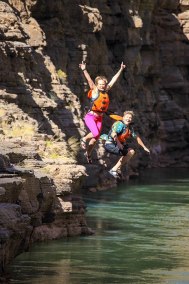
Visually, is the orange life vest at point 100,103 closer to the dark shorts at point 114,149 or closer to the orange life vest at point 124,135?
the dark shorts at point 114,149

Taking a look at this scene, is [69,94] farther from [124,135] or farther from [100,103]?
[100,103]

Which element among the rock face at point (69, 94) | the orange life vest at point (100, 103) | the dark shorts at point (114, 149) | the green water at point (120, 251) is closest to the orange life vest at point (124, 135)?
the dark shorts at point (114, 149)

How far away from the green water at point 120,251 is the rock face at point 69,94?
33.2 inches

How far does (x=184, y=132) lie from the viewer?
80062 mm

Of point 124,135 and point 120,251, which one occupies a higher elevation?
point 124,135

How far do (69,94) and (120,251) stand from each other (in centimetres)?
2020

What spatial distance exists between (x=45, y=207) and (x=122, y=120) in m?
4.33

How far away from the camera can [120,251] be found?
92.1 ft

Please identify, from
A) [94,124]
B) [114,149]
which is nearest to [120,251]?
[114,149]

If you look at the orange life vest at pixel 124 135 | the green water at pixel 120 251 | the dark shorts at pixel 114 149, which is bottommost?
the green water at pixel 120 251

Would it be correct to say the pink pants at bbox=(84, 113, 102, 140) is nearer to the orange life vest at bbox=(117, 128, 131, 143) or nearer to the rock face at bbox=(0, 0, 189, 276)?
the orange life vest at bbox=(117, 128, 131, 143)

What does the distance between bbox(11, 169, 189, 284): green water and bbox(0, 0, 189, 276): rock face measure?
2.77 ft

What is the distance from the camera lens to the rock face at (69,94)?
26770 millimetres

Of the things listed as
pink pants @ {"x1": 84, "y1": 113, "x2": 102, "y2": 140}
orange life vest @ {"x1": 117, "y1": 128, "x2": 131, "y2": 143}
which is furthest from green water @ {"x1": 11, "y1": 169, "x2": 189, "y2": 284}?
pink pants @ {"x1": 84, "y1": 113, "x2": 102, "y2": 140}
